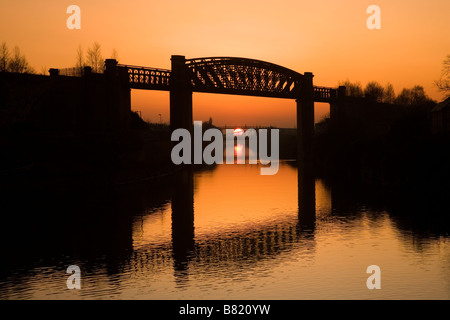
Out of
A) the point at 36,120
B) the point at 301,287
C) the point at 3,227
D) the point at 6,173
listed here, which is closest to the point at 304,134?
the point at 36,120

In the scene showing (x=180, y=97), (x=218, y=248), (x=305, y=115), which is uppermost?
(x=180, y=97)

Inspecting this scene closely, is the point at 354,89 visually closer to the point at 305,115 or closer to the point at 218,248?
the point at 305,115

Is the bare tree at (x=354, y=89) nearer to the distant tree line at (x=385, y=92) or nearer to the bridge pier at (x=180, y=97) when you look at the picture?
the distant tree line at (x=385, y=92)

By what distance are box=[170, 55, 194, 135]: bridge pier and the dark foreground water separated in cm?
3017

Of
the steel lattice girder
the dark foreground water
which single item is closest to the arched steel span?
the steel lattice girder

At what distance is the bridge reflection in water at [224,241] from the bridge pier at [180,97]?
3295cm

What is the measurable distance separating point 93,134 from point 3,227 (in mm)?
27495

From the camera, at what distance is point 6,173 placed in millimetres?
47156

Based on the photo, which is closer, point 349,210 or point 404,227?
point 404,227

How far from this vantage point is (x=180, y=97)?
80000mm

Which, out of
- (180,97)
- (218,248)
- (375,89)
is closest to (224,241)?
(218,248)

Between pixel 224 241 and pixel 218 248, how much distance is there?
2.00 metres

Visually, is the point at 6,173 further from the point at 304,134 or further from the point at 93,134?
the point at 304,134

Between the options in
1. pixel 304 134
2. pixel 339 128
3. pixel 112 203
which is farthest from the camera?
pixel 304 134
